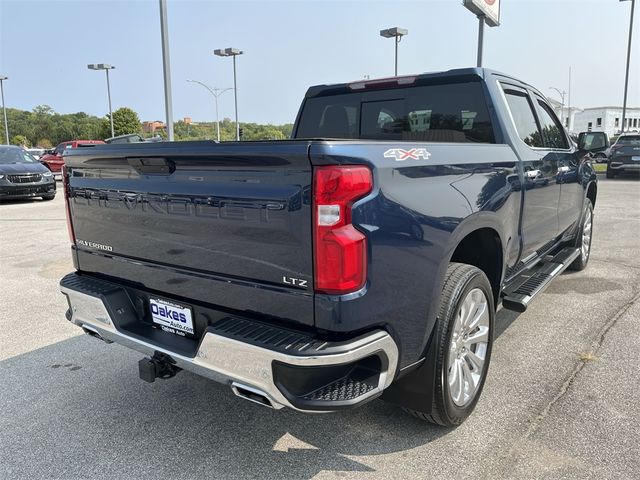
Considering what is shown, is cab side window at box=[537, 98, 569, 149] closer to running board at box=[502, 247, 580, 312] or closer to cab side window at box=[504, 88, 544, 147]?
cab side window at box=[504, 88, 544, 147]

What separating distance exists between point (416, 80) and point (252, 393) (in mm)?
2619

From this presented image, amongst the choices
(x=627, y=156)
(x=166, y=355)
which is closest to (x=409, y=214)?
(x=166, y=355)

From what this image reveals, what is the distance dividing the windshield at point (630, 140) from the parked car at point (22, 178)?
65.1 ft

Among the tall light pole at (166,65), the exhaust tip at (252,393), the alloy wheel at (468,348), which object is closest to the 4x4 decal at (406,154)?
the alloy wheel at (468,348)

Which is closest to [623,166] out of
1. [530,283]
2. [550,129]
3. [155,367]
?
[550,129]

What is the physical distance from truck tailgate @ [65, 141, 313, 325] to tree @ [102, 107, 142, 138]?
202 feet

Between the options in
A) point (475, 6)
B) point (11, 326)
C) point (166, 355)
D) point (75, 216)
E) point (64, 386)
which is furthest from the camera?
point (475, 6)

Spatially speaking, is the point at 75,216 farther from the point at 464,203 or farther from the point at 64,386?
the point at 464,203

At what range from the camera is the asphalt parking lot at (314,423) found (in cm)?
254

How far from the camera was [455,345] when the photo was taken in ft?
9.08

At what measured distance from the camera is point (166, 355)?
2.51 metres

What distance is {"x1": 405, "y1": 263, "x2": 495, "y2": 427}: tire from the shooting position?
255 cm

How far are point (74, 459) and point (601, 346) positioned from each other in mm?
3677

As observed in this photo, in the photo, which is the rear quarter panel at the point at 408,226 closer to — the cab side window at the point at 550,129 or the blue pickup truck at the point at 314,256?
the blue pickup truck at the point at 314,256
